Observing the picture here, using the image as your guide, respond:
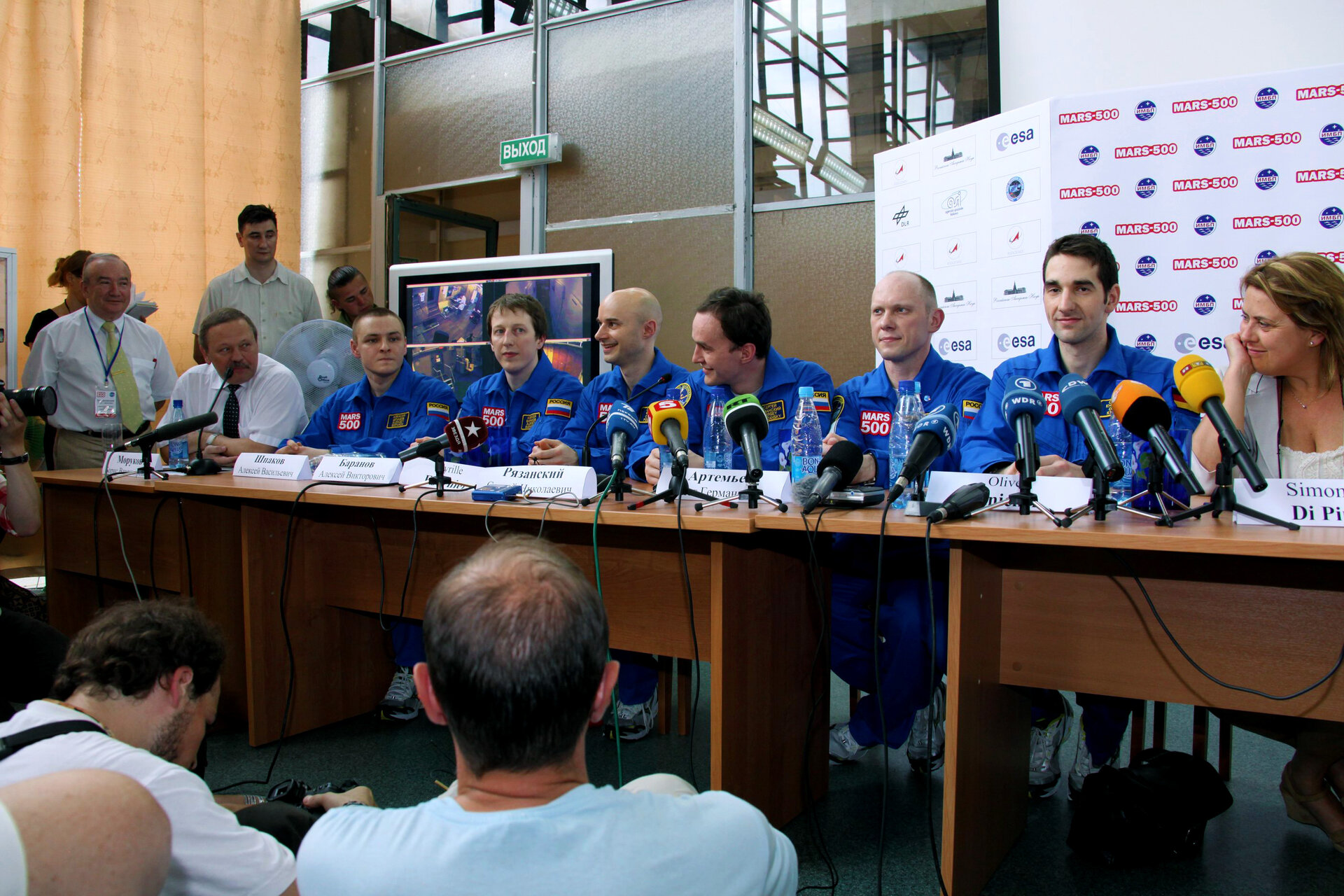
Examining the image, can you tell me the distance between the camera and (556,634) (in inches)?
28.4

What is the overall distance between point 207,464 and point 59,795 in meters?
2.14

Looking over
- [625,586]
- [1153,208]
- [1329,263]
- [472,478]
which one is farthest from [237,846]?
[1153,208]

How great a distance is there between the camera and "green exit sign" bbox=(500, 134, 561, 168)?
4.93 m

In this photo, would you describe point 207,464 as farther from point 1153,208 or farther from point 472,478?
point 1153,208

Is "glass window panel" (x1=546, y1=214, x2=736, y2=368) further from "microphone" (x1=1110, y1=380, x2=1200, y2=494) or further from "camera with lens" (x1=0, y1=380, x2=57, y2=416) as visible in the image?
"microphone" (x1=1110, y1=380, x2=1200, y2=494)

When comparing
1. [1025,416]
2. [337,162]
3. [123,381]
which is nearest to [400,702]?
[1025,416]

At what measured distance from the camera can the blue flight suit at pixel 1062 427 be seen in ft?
6.68

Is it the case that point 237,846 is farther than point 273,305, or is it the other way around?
point 273,305

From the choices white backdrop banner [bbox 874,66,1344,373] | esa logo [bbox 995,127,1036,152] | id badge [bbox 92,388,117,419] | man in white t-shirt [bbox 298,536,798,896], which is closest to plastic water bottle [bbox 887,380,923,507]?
man in white t-shirt [bbox 298,536,798,896]

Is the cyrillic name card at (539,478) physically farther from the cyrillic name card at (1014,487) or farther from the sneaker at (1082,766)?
the sneaker at (1082,766)

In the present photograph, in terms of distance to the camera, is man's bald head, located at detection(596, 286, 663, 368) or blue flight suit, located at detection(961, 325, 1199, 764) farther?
man's bald head, located at detection(596, 286, 663, 368)

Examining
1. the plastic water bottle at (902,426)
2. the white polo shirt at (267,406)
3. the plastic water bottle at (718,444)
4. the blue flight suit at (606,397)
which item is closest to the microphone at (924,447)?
the plastic water bottle at (902,426)

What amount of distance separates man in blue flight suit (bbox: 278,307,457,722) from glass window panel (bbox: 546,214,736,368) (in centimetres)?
148

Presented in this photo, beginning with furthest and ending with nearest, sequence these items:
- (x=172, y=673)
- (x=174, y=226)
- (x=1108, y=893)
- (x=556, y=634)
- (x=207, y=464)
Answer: (x=174, y=226) → (x=207, y=464) → (x=1108, y=893) → (x=172, y=673) → (x=556, y=634)
